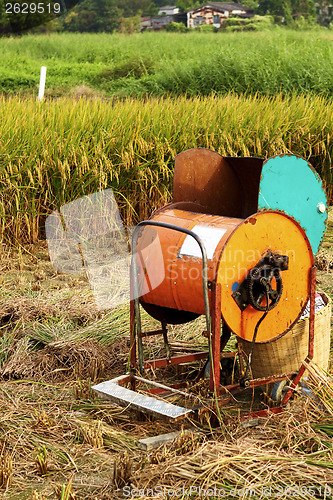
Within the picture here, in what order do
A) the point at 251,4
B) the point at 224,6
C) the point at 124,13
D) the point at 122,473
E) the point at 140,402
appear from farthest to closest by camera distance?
1. the point at 124,13
2. the point at 251,4
3. the point at 224,6
4. the point at 140,402
5. the point at 122,473

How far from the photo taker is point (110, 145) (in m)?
5.96

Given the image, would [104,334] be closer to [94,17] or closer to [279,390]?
[279,390]

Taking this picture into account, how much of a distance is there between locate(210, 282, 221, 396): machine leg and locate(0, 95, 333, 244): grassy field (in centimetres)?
293

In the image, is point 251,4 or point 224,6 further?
point 251,4

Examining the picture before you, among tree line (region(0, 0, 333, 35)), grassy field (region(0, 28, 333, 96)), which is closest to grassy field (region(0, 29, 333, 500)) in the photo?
grassy field (region(0, 28, 333, 96))

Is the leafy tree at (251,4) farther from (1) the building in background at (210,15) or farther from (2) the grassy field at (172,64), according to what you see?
(2) the grassy field at (172,64)

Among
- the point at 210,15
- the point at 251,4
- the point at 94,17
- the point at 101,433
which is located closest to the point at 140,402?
the point at 101,433

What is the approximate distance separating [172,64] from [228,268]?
18.5 metres

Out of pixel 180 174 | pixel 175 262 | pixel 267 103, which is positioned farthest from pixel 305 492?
pixel 267 103

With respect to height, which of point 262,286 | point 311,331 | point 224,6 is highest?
point 224,6

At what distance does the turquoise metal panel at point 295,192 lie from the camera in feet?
10.8

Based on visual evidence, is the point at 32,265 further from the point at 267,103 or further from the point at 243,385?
the point at 267,103

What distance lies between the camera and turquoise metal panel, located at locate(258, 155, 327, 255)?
3.29 meters

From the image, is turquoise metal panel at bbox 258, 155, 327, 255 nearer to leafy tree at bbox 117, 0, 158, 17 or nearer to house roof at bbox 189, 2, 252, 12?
house roof at bbox 189, 2, 252, 12
